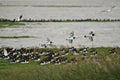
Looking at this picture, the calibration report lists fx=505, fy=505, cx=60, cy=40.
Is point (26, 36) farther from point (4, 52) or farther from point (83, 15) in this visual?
point (83, 15)

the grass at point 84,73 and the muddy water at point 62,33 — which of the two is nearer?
the grass at point 84,73

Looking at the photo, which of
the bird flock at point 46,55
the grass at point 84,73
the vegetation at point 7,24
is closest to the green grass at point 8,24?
the vegetation at point 7,24

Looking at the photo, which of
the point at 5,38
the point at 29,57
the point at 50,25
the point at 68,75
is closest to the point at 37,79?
the point at 68,75

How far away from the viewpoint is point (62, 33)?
137 ft

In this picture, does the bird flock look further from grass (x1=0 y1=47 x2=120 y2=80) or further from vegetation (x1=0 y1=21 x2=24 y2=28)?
vegetation (x1=0 y1=21 x2=24 y2=28)

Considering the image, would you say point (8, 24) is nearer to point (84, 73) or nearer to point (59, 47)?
point (59, 47)

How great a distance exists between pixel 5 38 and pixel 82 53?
1245 centimetres

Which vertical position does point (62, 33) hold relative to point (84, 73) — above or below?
below

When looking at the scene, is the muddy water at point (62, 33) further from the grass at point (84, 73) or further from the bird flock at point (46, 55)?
the grass at point (84, 73)

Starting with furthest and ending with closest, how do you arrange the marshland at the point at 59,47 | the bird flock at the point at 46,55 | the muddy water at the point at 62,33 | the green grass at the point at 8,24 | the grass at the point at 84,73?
the green grass at the point at 8,24, the muddy water at the point at 62,33, the bird flock at the point at 46,55, the marshland at the point at 59,47, the grass at the point at 84,73

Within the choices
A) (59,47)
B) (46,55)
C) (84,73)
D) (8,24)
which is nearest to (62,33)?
(59,47)

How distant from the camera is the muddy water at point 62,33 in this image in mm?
35156

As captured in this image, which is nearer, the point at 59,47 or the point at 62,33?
the point at 59,47

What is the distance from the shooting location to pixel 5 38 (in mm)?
39469
